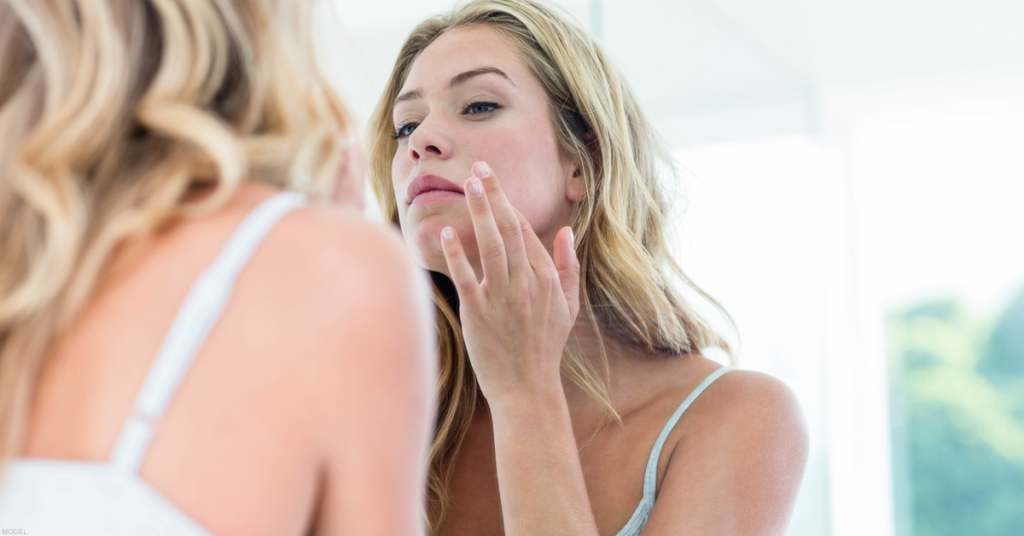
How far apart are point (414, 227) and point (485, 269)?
171mm

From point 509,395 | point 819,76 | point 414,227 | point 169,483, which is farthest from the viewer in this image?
point 819,76

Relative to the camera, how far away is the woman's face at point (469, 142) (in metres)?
1.00

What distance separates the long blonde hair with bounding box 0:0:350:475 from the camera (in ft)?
1.28

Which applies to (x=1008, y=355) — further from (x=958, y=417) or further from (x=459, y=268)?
(x=459, y=268)

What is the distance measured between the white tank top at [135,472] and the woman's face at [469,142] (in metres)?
0.60

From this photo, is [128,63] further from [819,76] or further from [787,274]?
[819,76]

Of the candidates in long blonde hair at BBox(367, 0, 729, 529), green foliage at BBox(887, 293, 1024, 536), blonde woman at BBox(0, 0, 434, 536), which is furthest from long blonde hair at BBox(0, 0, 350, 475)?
green foliage at BBox(887, 293, 1024, 536)

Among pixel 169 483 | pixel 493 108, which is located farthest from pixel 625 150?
pixel 169 483

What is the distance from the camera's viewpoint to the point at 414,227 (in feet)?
3.28

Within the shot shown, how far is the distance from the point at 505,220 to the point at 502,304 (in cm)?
9

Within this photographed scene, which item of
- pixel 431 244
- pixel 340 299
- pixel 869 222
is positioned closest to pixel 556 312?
pixel 431 244

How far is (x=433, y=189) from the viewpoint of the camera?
3.28 feet

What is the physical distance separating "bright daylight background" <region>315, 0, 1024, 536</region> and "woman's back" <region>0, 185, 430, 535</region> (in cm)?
157

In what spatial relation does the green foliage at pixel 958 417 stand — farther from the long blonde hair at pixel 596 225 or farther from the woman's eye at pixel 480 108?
the woman's eye at pixel 480 108
